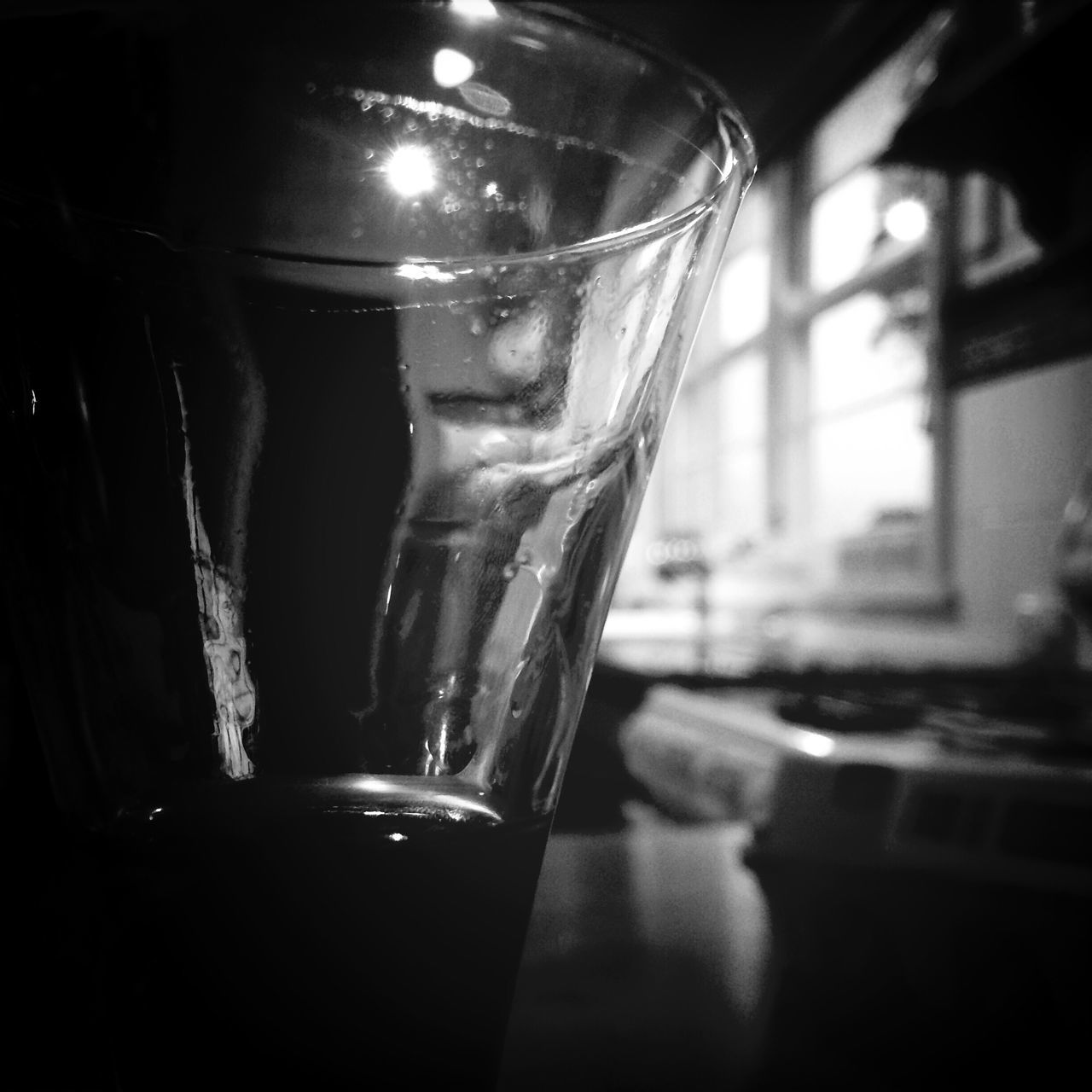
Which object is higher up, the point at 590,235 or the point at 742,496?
the point at 742,496

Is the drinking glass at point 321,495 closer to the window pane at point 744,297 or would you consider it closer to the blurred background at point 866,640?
the blurred background at point 866,640

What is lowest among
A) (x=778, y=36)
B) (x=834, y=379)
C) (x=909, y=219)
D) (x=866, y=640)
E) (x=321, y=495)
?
(x=866, y=640)

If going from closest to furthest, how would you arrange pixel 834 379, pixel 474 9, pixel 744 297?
1. pixel 474 9
2. pixel 834 379
3. pixel 744 297

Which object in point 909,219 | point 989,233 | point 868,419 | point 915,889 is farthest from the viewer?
point 868,419

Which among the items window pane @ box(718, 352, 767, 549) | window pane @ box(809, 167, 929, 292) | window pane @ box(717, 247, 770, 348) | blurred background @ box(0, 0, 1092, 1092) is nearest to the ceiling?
blurred background @ box(0, 0, 1092, 1092)

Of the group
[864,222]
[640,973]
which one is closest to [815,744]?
→ [640,973]

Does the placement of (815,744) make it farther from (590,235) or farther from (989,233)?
(989,233)

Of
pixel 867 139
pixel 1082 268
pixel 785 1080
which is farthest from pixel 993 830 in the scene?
pixel 867 139

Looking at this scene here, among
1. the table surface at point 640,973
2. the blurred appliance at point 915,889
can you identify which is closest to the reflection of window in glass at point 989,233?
the blurred appliance at point 915,889
